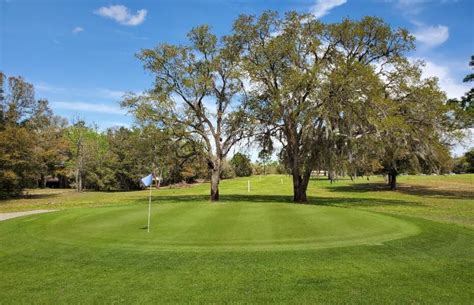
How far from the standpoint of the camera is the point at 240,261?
9219mm

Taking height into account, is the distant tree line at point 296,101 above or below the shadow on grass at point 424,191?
above

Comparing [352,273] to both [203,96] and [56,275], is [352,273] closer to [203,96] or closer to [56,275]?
[56,275]

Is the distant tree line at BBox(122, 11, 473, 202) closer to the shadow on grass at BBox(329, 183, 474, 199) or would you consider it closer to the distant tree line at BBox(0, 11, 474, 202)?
the distant tree line at BBox(0, 11, 474, 202)

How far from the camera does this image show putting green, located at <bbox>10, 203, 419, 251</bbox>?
433 inches

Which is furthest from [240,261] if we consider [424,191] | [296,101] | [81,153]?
[81,153]

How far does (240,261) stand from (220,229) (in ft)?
12.2

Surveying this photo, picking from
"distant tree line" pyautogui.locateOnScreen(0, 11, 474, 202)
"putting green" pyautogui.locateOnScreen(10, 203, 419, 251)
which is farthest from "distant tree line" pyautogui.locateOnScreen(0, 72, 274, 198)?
"putting green" pyautogui.locateOnScreen(10, 203, 419, 251)

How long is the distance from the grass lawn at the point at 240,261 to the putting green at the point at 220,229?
1.5 inches

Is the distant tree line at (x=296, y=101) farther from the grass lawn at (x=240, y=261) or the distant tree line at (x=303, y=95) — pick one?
the grass lawn at (x=240, y=261)

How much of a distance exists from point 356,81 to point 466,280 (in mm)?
19442

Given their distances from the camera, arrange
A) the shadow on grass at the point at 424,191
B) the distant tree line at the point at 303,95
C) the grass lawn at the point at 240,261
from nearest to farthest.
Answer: the grass lawn at the point at 240,261 < the distant tree line at the point at 303,95 < the shadow on grass at the point at 424,191

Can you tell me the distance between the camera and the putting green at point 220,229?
11000 mm

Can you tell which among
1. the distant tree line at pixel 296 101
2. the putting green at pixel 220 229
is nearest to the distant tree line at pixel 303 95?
the distant tree line at pixel 296 101

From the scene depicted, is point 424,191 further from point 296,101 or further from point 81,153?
point 81,153
